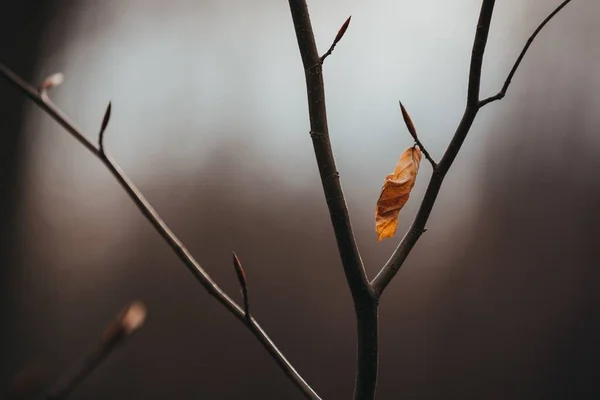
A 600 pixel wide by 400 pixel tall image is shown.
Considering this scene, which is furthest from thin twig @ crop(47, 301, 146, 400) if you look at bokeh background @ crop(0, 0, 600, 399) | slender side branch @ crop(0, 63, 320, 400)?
bokeh background @ crop(0, 0, 600, 399)

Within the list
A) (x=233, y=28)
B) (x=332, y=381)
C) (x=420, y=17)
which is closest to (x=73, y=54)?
(x=233, y=28)

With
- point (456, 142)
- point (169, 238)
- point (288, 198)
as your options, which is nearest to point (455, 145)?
point (456, 142)

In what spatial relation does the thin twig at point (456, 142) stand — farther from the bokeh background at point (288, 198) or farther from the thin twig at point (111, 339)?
the bokeh background at point (288, 198)

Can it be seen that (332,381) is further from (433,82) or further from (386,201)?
(386,201)

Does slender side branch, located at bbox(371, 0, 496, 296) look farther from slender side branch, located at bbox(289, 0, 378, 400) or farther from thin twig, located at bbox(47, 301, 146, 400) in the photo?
thin twig, located at bbox(47, 301, 146, 400)

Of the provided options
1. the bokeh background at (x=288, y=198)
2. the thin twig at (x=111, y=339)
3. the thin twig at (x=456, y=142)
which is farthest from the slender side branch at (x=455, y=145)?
the bokeh background at (x=288, y=198)

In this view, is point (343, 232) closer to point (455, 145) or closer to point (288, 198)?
point (455, 145)
